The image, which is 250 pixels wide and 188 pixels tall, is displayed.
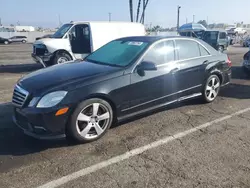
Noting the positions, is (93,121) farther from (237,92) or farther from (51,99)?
(237,92)

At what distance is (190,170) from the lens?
3064mm

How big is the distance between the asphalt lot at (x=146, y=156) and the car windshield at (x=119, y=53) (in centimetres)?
110

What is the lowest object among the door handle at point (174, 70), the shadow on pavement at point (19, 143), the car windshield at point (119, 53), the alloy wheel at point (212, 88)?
the shadow on pavement at point (19, 143)

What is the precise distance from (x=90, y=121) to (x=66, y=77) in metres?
0.76

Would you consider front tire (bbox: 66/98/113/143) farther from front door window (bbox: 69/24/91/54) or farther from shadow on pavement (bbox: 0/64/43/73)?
shadow on pavement (bbox: 0/64/43/73)

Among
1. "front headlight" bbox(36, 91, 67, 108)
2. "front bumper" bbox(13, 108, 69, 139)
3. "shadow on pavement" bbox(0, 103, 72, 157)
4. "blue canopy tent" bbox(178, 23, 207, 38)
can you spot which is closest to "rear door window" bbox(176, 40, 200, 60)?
"front headlight" bbox(36, 91, 67, 108)

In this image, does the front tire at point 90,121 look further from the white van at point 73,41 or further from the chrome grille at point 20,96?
the white van at point 73,41

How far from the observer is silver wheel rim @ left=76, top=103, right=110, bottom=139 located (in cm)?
369

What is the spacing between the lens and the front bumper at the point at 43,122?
11.2 feet

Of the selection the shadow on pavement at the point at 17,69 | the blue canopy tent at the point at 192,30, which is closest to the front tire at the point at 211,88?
the shadow on pavement at the point at 17,69

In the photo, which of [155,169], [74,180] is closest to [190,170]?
[155,169]

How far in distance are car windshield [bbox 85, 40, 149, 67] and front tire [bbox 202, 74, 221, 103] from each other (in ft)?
6.01

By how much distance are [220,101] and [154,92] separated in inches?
86.1

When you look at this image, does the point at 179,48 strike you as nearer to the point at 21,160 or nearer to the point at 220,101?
the point at 220,101
